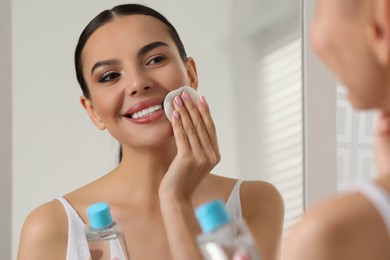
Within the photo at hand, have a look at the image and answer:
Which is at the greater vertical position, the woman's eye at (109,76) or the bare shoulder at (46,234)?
the woman's eye at (109,76)

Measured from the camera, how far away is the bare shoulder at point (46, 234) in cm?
114

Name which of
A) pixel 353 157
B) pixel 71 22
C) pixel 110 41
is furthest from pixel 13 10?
pixel 353 157

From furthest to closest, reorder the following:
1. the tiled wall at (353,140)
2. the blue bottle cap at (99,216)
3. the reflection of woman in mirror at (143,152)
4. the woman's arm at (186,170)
Answer: the tiled wall at (353,140) < the reflection of woman in mirror at (143,152) < the woman's arm at (186,170) < the blue bottle cap at (99,216)

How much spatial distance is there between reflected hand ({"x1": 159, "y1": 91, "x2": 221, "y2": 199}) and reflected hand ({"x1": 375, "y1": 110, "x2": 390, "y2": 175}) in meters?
0.56

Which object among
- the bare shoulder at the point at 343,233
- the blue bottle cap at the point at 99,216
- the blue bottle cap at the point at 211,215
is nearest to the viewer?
the bare shoulder at the point at 343,233

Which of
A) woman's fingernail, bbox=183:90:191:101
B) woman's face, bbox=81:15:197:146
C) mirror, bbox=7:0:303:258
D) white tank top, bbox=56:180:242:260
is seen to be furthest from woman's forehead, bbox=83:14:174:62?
mirror, bbox=7:0:303:258

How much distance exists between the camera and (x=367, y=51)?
0.37 meters

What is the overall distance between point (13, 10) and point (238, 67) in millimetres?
588

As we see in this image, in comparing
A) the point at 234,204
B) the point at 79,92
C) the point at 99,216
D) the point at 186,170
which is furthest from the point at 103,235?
the point at 79,92

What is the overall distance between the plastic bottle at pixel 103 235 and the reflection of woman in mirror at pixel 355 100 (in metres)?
0.43

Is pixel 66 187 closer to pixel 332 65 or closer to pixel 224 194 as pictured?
pixel 224 194

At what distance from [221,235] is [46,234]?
27.7 inches

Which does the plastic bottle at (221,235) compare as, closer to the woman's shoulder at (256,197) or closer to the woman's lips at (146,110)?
the woman's lips at (146,110)

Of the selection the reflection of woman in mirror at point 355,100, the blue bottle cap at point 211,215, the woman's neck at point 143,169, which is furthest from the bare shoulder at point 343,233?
the woman's neck at point 143,169
